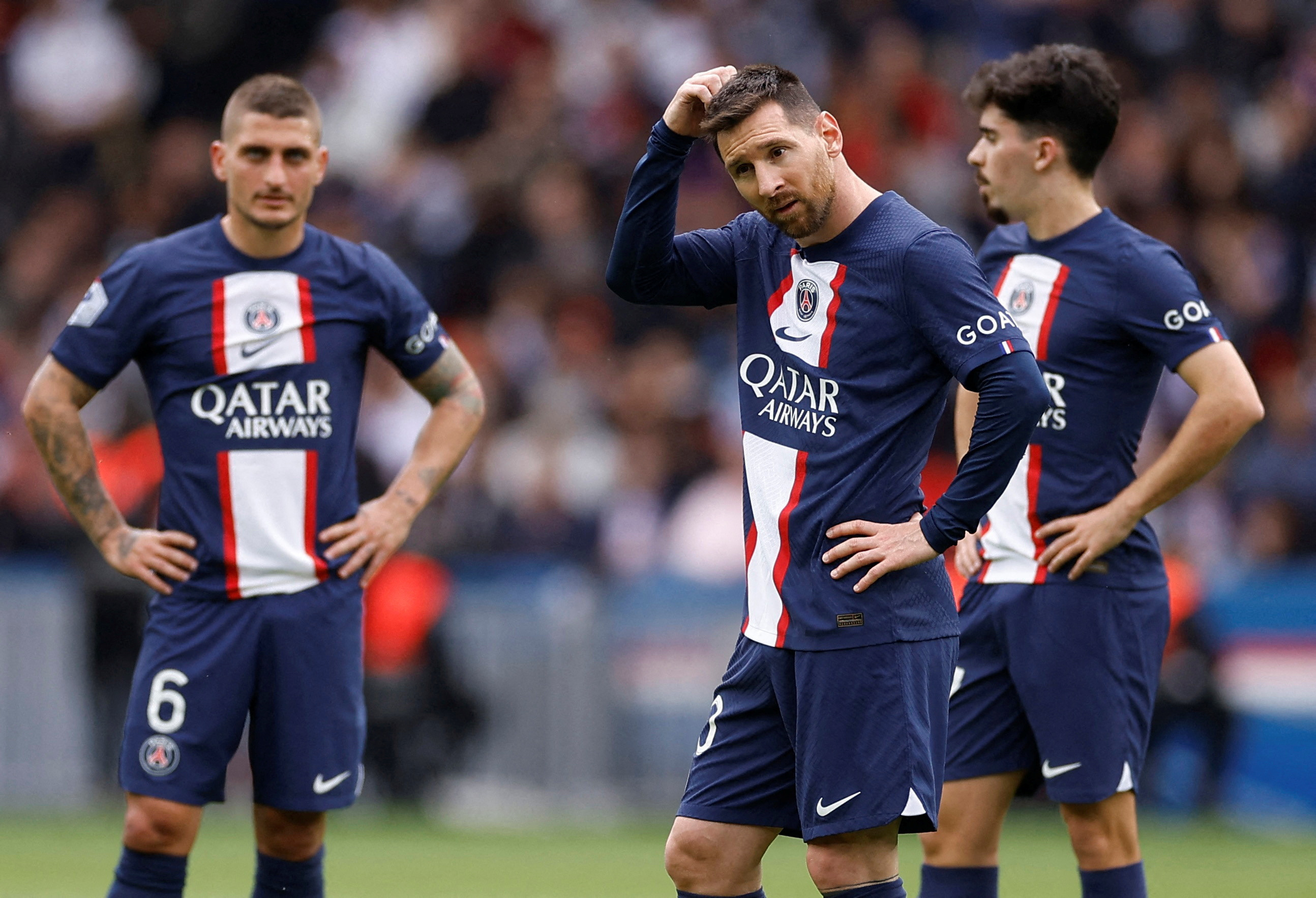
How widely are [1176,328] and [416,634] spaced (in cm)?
570

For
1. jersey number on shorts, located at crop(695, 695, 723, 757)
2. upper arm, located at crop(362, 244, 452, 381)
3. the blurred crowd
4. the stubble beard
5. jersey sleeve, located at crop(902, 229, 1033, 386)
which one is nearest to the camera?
jersey sleeve, located at crop(902, 229, 1033, 386)

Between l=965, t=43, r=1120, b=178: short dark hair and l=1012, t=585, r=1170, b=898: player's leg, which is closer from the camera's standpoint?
l=1012, t=585, r=1170, b=898: player's leg

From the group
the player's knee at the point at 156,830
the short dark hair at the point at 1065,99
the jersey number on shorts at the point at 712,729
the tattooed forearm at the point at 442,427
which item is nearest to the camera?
the jersey number on shorts at the point at 712,729

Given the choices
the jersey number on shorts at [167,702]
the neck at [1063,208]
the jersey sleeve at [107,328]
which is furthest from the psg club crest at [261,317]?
the neck at [1063,208]

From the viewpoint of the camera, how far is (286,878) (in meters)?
5.19

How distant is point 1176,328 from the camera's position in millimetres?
4898

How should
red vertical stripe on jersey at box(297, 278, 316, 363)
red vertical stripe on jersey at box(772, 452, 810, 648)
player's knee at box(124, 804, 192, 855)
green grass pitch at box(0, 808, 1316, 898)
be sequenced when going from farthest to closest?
green grass pitch at box(0, 808, 1316, 898), red vertical stripe on jersey at box(297, 278, 316, 363), player's knee at box(124, 804, 192, 855), red vertical stripe on jersey at box(772, 452, 810, 648)

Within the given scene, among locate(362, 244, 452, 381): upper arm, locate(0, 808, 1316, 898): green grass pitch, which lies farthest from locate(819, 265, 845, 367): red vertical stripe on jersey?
locate(0, 808, 1316, 898): green grass pitch

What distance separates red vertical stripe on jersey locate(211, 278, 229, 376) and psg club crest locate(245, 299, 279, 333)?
0.26 feet

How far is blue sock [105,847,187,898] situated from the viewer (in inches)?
194

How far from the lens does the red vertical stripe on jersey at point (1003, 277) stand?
5.23 m

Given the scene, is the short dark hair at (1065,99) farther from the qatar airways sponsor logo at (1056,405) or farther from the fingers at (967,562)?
the fingers at (967,562)

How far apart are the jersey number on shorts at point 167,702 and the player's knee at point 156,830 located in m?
0.23

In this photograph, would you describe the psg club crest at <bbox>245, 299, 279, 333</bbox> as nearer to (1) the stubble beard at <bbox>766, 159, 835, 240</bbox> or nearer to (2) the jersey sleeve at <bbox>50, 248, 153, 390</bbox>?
(2) the jersey sleeve at <bbox>50, 248, 153, 390</bbox>
